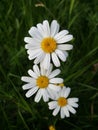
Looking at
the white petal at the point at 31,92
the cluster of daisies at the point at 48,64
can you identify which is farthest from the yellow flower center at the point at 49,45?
the white petal at the point at 31,92

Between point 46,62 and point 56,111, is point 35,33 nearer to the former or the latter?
point 46,62

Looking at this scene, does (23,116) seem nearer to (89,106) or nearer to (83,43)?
(89,106)

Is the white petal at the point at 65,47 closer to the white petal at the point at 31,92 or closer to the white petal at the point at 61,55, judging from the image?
the white petal at the point at 61,55

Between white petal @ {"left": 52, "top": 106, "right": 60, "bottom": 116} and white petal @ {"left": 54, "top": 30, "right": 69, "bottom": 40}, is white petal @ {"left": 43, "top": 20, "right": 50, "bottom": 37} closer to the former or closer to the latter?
white petal @ {"left": 54, "top": 30, "right": 69, "bottom": 40}

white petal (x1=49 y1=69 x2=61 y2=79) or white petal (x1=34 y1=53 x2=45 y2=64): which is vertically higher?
white petal (x1=34 y1=53 x2=45 y2=64)

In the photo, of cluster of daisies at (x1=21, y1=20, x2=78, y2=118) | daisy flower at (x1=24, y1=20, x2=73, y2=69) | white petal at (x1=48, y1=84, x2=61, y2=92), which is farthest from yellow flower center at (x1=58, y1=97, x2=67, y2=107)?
daisy flower at (x1=24, y1=20, x2=73, y2=69)

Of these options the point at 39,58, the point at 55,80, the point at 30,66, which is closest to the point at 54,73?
the point at 55,80
